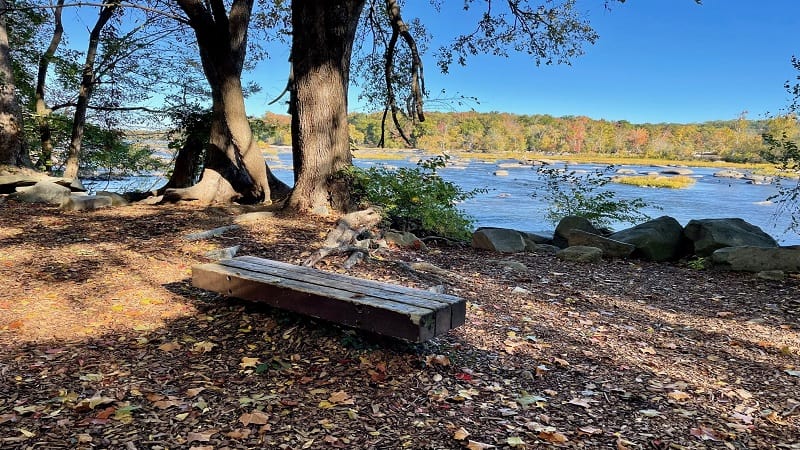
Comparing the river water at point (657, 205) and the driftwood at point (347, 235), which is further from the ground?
the driftwood at point (347, 235)

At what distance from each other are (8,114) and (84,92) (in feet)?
12.3

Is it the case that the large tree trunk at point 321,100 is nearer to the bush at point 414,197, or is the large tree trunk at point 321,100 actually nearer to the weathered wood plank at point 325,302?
the bush at point 414,197

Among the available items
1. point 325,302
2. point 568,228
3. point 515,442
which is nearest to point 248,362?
point 325,302

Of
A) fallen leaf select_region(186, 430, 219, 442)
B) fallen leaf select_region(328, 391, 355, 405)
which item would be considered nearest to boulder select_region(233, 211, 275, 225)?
fallen leaf select_region(328, 391, 355, 405)

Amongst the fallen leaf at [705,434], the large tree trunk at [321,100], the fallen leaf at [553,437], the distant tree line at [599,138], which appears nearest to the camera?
the fallen leaf at [553,437]

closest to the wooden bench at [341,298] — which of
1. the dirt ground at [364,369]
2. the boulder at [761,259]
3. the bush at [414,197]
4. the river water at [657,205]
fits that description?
the dirt ground at [364,369]

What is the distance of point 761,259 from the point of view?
573cm

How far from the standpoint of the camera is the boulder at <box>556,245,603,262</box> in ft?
20.3

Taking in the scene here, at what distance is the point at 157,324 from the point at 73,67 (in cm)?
967

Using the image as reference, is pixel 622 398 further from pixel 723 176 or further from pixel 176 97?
pixel 723 176

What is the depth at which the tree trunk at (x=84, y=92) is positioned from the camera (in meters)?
10.6

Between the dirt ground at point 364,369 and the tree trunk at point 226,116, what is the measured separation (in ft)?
11.5

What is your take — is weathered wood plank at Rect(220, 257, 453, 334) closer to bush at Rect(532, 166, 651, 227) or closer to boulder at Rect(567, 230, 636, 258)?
boulder at Rect(567, 230, 636, 258)

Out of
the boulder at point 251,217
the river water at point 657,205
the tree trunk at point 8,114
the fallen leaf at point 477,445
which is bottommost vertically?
the river water at point 657,205
